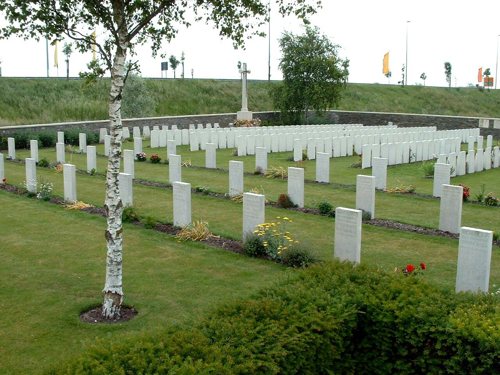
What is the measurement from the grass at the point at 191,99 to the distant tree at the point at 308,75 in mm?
5962

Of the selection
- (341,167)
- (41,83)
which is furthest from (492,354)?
(41,83)

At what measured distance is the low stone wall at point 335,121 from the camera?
1109 inches

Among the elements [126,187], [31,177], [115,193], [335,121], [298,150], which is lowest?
[31,177]

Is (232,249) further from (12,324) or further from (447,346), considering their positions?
(447,346)

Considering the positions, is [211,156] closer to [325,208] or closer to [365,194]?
[325,208]

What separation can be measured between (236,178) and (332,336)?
9220 mm

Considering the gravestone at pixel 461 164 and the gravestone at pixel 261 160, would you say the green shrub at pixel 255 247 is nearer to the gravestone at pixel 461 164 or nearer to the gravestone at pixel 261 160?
the gravestone at pixel 261 160

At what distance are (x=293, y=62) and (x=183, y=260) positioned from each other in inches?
1081

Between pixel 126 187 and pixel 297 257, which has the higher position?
pixel 126 187

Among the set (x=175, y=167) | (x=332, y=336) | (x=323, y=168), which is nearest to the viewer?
(x=332, y=336)

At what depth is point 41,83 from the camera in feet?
135

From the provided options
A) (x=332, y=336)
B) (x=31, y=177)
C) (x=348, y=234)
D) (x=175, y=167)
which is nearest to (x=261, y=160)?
(x=175, y=167)

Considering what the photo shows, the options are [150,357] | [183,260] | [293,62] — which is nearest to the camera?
[150,357]

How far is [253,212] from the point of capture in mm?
9484
